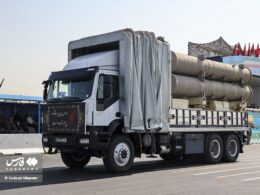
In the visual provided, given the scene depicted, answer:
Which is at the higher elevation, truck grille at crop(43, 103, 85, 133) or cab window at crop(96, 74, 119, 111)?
cab window at crop(96, 74, 119, 111)

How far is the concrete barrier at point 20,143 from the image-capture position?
19844 mm

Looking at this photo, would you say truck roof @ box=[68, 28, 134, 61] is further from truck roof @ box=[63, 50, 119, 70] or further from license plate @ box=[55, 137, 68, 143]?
license plate @ box=[55, 137, 68, 143]

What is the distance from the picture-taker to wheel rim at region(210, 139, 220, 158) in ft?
53.3

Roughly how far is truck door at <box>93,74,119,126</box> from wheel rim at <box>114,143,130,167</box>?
2.61 ft

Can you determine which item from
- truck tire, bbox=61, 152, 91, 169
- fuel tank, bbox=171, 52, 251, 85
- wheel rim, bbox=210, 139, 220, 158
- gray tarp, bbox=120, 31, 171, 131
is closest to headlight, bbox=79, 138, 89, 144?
gray tarp, bbox=120, 31, 171, 131

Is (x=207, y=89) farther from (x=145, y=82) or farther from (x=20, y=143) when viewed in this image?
(x=20, y=143)

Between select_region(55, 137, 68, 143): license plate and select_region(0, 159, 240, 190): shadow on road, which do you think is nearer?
select_region(0, 159, 240, 190): shadow on road

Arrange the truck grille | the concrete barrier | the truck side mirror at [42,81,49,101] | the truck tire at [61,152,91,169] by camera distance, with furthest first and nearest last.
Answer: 1. the concrete barrier
2. the truck tire at [61,152,91,169]
3. the truck side mirror at [42,81,49,101]
4. the truck grille

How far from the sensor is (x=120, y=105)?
13039 millimetres

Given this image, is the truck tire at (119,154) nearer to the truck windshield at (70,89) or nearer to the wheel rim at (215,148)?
the truck windshield at (70,89)

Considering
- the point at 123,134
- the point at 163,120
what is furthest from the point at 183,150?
the point at 123,134

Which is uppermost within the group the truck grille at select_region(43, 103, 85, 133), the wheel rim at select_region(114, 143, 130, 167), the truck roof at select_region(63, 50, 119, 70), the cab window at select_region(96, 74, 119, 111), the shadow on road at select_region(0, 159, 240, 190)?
the truck roof at select_region(63, 50, 119, 70)

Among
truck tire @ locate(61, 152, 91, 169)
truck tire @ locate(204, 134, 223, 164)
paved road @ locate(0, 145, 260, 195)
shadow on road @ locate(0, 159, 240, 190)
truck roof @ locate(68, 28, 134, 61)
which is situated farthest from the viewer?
truck tire @ locate(204, 134, 223, 164)

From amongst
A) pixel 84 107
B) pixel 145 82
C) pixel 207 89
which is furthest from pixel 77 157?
pixel 207 89
